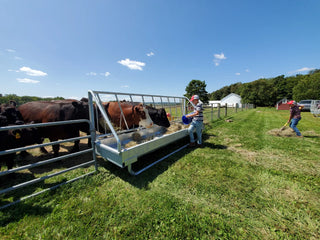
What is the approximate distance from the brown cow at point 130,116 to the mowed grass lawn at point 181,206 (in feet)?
6.08

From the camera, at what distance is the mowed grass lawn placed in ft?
5.84

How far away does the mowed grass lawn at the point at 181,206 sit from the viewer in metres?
1.78

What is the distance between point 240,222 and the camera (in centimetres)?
192

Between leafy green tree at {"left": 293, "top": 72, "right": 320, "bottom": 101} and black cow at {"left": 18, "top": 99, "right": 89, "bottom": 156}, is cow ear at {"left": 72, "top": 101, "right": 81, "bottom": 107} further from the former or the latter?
leafy green tree at {"left": 293, "top": 72, "right": 320, "bottom": 101}

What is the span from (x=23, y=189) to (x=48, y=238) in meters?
1.71

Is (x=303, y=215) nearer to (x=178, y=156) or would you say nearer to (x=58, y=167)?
(x=178, y=156)

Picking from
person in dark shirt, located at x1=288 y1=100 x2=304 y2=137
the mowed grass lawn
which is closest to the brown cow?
the mowed grass lawn

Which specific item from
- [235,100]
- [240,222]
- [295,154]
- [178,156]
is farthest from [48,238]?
[235,100]

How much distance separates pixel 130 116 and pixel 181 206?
3.68 m

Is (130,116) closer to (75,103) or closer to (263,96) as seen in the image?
(75,103)

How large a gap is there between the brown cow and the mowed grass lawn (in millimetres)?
1853

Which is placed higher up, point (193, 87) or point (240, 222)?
point (193, 87)

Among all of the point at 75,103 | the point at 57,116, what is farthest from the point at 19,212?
the point at 75,103

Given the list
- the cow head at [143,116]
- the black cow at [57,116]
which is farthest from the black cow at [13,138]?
the cow head at [143,116]
